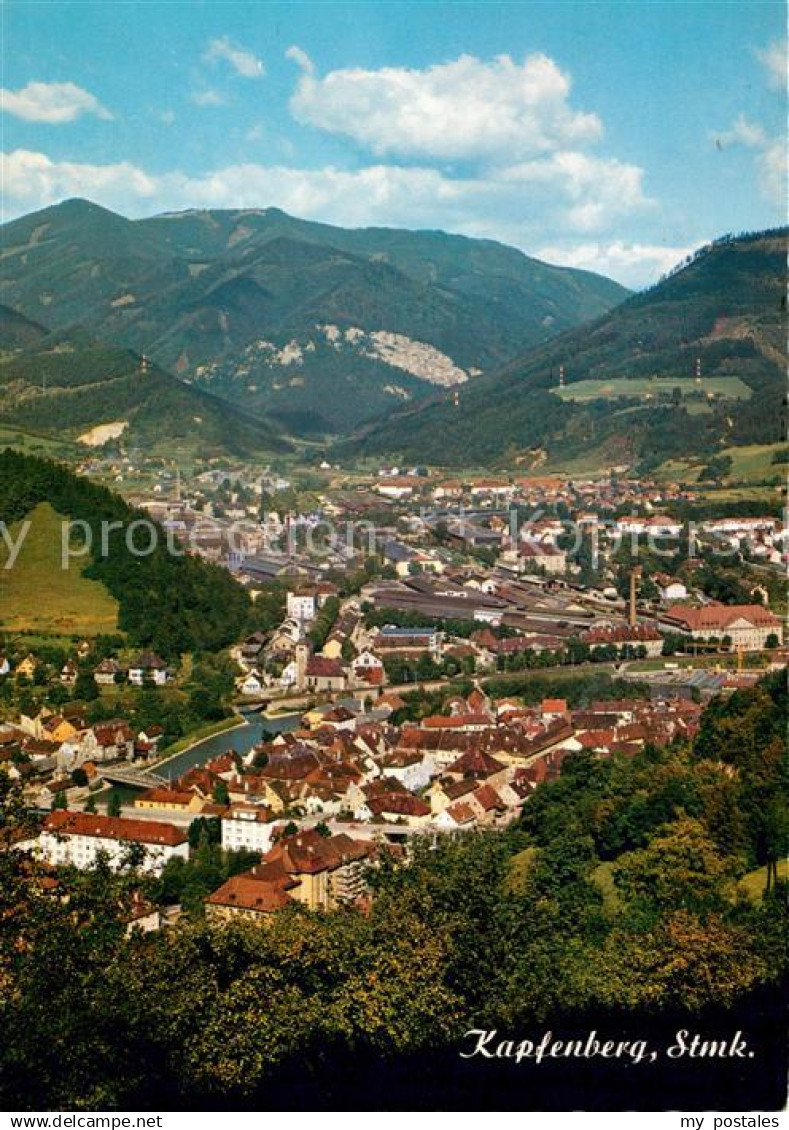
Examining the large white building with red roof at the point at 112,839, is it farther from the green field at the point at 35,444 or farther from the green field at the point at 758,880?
the green field at the point at 35,444

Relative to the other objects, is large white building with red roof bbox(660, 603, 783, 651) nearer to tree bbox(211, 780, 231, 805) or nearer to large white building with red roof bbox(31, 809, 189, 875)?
tree bbox(211, 780, 231, 805)

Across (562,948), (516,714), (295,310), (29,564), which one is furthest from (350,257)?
(562,948)

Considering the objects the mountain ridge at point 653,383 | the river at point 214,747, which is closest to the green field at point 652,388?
the mountain ridge at point 653,383

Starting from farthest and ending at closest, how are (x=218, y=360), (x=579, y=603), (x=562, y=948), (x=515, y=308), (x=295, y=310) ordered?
1. (x=515, y=308)
2. (x=295, y=310)
3. (x=218, y=360)
4. (x=579, y=603)
5. (x=562, y=948)

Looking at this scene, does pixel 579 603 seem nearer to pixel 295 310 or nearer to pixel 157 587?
pixel 157 587

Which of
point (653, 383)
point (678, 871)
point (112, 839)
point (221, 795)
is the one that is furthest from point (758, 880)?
point (653, 383)
